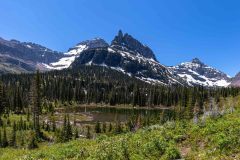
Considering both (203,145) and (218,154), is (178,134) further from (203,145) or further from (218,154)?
(218,154)

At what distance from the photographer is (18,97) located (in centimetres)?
17200

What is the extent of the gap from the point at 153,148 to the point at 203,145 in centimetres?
332

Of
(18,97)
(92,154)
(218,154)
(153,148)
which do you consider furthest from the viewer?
(18,97)

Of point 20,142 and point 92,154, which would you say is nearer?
point 92,154

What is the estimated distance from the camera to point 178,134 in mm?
25375

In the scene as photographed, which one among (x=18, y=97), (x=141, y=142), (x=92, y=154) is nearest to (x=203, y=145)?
(x=141, y=142)

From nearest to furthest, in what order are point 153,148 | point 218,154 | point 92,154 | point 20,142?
point 218,154 < point 153,148 < point 92,154 < point 20,142

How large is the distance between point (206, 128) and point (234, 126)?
7.37 ft

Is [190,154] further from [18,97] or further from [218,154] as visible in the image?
[18,97]

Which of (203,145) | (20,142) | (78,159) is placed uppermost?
(203,145)

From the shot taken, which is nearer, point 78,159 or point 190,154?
point 190,154

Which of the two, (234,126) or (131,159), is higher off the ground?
(234,126)

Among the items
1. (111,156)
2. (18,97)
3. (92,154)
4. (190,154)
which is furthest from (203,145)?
(18,97)

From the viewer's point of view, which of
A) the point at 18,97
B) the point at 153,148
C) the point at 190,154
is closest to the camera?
the point at 190,154
